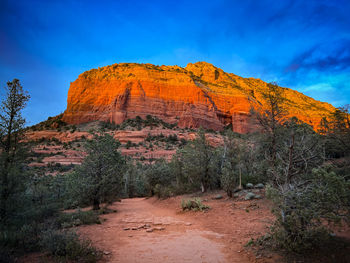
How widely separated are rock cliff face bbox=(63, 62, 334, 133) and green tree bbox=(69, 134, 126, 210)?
47272 millimetres

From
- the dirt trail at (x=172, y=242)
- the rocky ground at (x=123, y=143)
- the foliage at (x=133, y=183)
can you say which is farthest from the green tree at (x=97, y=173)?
the rocky ground at (x=123, y=143)

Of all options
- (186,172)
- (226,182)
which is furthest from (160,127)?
(226,182)

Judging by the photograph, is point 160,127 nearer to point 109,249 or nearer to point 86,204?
point 86,204

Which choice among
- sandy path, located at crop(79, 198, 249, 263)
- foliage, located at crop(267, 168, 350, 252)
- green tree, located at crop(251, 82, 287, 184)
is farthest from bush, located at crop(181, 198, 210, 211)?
foliage, located at crop(267, 168, 350, 252)

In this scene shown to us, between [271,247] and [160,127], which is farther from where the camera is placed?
[160,127]

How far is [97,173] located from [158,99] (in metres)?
55.0

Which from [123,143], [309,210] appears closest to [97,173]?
[309,210]

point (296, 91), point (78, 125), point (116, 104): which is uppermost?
point (296, 91)

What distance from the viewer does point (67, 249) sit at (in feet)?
14.0

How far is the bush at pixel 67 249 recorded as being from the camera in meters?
4.24

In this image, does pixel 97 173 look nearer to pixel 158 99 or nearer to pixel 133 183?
pixel 133 183

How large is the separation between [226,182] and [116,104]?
55293 millimetres

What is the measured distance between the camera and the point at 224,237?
623 centimetres

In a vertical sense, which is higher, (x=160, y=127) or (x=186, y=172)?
(x=160, y=127)
